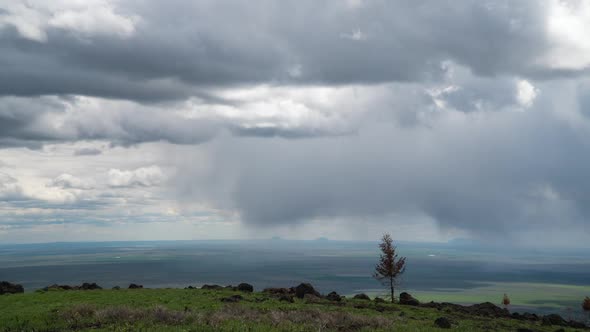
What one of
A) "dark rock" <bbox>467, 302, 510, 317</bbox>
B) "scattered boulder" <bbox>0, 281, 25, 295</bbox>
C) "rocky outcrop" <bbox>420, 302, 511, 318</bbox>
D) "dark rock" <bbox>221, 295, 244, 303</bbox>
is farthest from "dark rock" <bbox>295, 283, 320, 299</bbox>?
"scattered boulder" <bbox>0, 281, 25, 295</bbox>

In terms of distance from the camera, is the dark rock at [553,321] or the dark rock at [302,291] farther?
the dark rock at [302,291]

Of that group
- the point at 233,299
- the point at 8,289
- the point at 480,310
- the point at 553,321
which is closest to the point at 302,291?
the point at 233,299

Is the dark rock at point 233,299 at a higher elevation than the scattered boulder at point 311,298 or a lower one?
higher

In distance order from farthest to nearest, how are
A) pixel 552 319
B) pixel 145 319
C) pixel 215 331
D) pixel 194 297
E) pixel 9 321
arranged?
pixel 552 319 → pixel 194 297 → pixel 9 321 → pixel 145 319 → pixel 215 331

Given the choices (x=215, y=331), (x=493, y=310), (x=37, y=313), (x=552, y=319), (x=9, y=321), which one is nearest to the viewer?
(x=215, y=331)

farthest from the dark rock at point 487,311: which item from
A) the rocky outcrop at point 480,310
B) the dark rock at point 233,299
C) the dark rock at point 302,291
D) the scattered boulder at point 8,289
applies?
the scattered boulder at point 8,289

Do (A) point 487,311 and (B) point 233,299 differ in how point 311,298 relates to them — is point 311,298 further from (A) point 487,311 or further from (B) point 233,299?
(A) point 487,311

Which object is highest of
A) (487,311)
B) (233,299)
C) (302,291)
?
(233,299)

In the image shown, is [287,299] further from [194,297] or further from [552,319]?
[552,319]

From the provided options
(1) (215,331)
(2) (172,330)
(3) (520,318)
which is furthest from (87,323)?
(3) (520,318)

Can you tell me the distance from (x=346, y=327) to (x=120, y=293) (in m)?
30.9

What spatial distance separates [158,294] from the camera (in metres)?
51.3

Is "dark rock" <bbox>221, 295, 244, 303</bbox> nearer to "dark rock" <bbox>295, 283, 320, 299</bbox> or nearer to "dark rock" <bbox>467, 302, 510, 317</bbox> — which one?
"dark rock" <bbox>295, 283, 320, 299</bbox>

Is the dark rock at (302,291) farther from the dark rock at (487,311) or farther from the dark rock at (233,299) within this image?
the dark rock at (487,311)
